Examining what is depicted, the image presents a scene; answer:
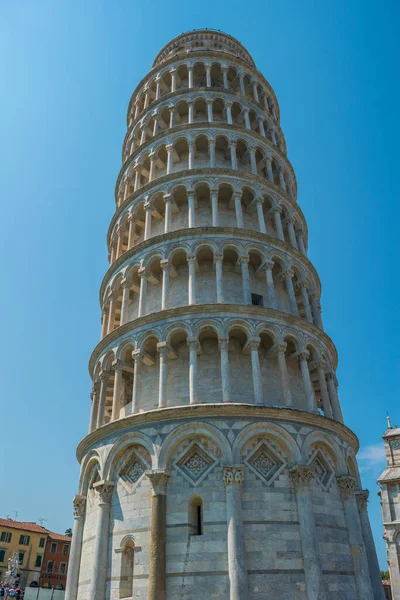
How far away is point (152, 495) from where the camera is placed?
14.8 m

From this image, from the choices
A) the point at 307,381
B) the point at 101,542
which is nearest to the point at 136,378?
the point at 101,542

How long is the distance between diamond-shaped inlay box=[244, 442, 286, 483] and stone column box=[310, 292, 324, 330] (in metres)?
7.69

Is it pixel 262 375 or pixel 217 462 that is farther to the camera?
pixel 262 375

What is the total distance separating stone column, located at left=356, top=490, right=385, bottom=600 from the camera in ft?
53.3

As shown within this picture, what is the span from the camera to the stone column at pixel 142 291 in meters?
19.3

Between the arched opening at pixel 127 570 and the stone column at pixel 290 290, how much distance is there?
10.4m

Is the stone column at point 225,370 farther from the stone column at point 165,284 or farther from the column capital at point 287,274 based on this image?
the column capital at point 287,274

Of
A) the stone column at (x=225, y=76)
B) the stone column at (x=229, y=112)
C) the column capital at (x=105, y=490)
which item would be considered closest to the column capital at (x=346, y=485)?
the column capital at (x=105, y=490)

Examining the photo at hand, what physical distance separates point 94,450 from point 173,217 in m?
10.9

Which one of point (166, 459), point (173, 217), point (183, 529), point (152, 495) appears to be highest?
point (173, 217)

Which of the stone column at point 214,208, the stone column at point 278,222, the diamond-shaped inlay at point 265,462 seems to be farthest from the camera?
the stone column at point 278,222

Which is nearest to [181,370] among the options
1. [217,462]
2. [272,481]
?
[217,462]

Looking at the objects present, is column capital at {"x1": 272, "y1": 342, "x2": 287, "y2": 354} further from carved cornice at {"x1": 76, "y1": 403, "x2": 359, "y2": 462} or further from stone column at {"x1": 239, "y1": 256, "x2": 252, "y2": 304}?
carved cornice at {"x1": 76, "y1": 403, "x2": 359, "y2": 462}

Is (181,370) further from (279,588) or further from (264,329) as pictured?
(279,588)
